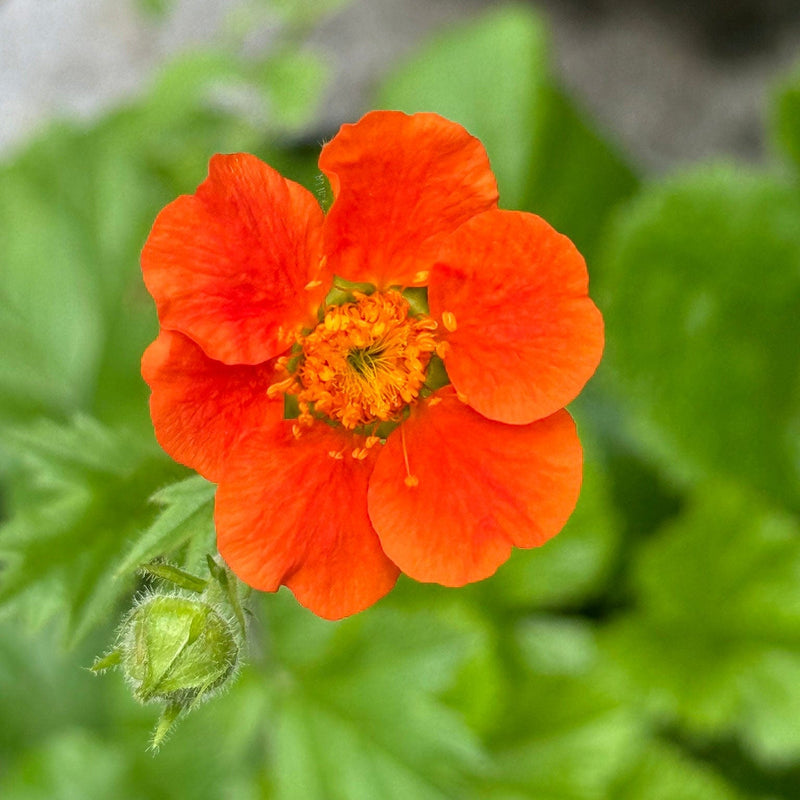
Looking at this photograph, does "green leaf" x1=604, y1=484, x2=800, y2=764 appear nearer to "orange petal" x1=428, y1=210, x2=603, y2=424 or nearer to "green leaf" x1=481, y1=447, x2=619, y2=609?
"green leaf" x1=481, y1=447, x2=619, y2=609

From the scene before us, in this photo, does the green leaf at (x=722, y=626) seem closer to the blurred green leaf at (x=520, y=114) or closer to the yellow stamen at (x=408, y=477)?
the blurred green leaf at (x=520, y=114)

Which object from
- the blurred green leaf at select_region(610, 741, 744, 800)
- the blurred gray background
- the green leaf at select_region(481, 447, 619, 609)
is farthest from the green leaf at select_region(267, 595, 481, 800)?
the blurred gray background

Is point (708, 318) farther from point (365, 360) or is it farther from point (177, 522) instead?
point (177, 522)

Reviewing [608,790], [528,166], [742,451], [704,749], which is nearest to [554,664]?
[608,790]

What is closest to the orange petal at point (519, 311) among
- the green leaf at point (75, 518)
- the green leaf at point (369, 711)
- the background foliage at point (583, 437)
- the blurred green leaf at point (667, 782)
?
the green leaf at point (75, 518)

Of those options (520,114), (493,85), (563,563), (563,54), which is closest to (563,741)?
(563,563)
